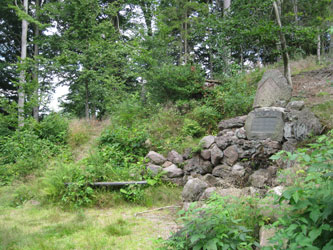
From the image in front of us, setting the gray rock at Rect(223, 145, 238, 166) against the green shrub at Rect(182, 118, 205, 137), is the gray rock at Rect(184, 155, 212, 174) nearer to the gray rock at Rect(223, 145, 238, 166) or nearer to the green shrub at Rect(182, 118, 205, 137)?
the gray rock at Rect(223, 145, 238, 166)

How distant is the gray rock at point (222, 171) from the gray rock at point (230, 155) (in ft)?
0.46

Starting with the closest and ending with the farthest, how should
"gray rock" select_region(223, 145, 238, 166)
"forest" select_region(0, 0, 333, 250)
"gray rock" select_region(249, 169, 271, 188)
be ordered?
1. "forest" select_region(0, 0, 333, 250)
2. "gray rock" select_region(249, 169, 271, 188)
3. "gray rock" select_region(223, 145, 238, 166)

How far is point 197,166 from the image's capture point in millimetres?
6613

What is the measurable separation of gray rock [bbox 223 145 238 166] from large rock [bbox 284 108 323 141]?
4.18ft

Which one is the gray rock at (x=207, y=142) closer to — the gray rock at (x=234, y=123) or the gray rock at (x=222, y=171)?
the gray rock at (x=234, y=123)

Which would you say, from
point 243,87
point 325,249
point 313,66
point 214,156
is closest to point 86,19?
point 243,87

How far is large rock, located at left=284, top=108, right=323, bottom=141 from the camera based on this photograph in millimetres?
5598

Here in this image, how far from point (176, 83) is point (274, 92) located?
4.50 m

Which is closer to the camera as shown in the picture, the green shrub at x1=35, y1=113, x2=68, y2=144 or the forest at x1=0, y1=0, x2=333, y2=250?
the forest at x1=0, y1=0, x2=333, y2=250

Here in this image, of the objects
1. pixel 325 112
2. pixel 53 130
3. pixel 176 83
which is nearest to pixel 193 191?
pixel 325 112

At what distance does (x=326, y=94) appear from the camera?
7.91 metres

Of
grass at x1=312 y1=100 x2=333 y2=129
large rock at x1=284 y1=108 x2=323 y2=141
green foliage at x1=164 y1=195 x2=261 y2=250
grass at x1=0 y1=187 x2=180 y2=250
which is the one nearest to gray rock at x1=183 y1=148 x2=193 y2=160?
→ grass at x1=0 y1=187 x2=180 y2=250

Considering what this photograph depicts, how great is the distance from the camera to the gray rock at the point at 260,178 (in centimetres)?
521

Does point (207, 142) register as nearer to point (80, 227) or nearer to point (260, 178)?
point (260, 178)
